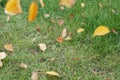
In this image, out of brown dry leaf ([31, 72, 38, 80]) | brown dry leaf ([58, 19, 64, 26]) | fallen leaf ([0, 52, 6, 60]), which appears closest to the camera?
brown dry leaf ([31, 72, 38, 80])

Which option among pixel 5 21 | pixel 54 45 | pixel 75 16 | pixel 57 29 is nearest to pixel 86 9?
pixel 75 16

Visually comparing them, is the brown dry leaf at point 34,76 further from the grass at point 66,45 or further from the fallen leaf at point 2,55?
the fallen leaf at point 2,55

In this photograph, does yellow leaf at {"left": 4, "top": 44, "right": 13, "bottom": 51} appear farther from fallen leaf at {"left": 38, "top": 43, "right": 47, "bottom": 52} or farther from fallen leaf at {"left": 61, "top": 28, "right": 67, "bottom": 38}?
fallen leaf at {"left": 61, "top": 28, "right": 67, "bottom": 38}

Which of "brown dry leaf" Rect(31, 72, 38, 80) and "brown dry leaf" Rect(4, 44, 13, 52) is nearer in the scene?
"brown dry leaf" Rect(31, 72, 38, 80)

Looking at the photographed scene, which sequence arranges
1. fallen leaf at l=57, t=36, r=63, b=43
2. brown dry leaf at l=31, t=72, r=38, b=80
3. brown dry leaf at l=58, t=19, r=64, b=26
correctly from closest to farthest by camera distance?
1. brown dry leaf at l=31, t=72, r=38, b=80
2. fallen leaf at l=57, t=36, r=63, b=43
3. brown dry leaf at l=58, t=19, r=64, b=26

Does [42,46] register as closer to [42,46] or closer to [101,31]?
[42,46]

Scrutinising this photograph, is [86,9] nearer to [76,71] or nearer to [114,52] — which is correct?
[114,52]

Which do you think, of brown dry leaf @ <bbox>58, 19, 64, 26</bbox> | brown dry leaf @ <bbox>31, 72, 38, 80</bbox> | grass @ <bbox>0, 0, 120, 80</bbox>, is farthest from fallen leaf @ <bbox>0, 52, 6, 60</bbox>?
brown dry leaf @ <bbox>58, 19, 64, 26</bbox>

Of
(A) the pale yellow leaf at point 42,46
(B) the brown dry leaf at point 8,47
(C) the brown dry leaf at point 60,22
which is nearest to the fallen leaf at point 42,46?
(A) the pale yellow leaf at point 42,46
